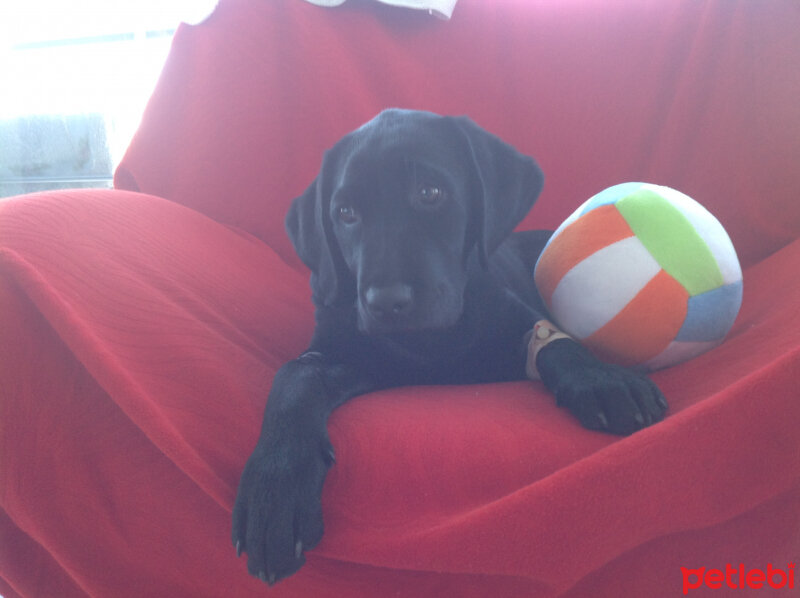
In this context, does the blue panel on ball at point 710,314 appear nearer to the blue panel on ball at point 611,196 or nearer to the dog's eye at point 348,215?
the blue panel on ball at point 611,196

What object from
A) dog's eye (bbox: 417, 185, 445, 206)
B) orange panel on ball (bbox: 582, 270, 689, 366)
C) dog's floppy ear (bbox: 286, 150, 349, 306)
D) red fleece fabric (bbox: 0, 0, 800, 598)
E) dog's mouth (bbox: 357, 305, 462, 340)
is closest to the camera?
red fleece fabric (bbox: 0, 0, 800, 598)

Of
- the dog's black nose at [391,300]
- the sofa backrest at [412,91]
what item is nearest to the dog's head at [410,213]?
the dog's black nose at [391,300]

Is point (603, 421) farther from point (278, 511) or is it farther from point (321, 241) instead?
point (321, 241)

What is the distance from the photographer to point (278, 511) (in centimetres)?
79

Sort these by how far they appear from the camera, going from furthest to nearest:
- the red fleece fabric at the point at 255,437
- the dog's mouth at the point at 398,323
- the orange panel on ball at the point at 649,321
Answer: the dog's mouth at the point at 398,323
the orange panel on ball at the point at 649,321
the red fleece fabric at the point at 255,437

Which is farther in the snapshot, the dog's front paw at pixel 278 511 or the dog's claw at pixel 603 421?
the dog's claw at pixel 603 421

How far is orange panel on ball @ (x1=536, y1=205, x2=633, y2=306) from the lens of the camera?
45.3 inches

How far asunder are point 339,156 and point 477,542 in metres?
1.06

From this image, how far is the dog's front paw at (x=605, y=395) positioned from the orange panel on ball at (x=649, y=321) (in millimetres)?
85

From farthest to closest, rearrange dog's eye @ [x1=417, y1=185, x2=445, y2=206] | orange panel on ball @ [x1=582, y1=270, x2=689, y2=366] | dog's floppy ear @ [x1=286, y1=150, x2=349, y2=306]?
1. dog's floppy ear @ [x1=286, y1=150, x2=349, y2=306]
2. dog's eye @ [x1=417, y1=185, x2=445, y2=206]
3. orange panel on ball @ [x1=582, y1=270, x2=689, y2=366]

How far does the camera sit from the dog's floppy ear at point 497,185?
4.39ft

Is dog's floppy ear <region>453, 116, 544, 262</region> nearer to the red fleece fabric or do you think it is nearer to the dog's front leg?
the red fleece fabric

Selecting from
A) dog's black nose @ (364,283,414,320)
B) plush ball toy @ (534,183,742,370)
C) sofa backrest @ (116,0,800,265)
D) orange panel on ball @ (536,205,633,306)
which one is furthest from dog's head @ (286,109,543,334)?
sofa backrest @ (116,0,800,265)

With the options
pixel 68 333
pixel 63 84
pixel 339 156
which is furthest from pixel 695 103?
pixel 63 84
